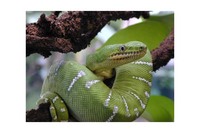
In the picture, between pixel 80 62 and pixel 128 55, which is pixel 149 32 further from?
pixel 80 62

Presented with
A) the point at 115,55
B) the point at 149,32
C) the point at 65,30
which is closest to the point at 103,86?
the point at 115,55

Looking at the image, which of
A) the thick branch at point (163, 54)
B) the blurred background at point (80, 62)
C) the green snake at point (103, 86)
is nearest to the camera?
the green snake at point (103, 86)

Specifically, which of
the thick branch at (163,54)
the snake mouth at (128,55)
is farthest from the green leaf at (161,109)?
the snake mouth at (128,55)

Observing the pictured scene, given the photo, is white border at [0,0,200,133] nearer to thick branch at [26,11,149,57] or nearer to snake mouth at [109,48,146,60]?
thick branch at [26,11,149,57]

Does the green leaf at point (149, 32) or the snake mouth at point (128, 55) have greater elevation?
the green leaf at point (149, 32)
